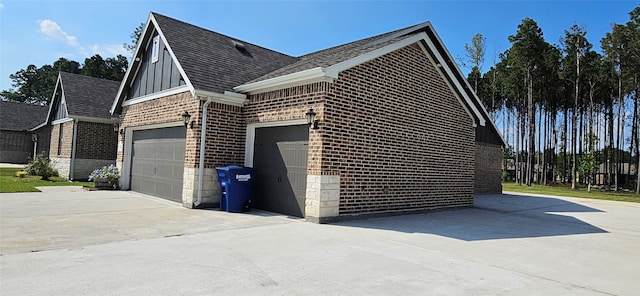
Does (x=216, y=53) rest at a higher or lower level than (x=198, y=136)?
higher

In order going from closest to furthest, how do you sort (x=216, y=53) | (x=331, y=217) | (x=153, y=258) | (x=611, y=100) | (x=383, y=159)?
(x=153, y=258) → (x=331, y=217) → (x=383, y=159) → (x=216, y=53) → (x=611, y=100)

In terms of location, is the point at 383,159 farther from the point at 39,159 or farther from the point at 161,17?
the point at 39,159

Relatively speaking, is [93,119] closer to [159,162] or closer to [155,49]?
[155,49]

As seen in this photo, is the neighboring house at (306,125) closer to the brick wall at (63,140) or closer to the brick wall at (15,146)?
the brick wall at (63,140)

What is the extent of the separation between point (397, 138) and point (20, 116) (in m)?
37.1

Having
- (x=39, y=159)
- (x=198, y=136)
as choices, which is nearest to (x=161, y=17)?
(x=198, y=136)

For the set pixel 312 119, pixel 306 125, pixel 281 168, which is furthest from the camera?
pixel 281 168

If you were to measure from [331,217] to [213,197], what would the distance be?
358cm

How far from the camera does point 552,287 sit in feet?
14.0

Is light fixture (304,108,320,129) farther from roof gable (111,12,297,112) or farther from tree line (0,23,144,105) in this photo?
tree line (0,23,144,105)

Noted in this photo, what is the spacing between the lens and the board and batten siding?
11.3 meters

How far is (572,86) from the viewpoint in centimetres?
3528

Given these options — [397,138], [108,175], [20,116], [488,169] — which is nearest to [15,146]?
[20,116]

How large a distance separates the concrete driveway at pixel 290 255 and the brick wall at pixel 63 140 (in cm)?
1043
